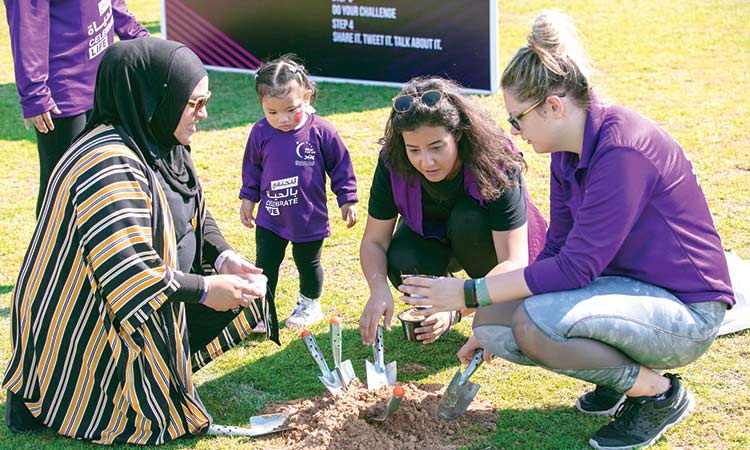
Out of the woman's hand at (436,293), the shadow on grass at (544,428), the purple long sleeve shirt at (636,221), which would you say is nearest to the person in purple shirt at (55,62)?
the woman's hand at (436,293)

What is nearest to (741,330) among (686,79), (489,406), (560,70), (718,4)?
(489,406)

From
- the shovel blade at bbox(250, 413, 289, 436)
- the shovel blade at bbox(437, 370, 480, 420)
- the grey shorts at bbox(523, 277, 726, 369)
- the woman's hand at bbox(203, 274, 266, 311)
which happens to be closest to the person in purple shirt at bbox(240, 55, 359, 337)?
the shovel blade at bbox(250, 413, 289, 436)

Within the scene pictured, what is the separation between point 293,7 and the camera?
8609mm

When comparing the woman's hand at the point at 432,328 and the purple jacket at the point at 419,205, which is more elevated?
the purple jacket at the point at 419,205

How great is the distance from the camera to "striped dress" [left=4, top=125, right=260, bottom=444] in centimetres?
309

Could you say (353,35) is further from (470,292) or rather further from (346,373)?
(470,292)

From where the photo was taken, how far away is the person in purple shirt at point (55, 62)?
4457mm

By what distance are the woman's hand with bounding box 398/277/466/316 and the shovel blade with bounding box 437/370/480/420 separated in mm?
416

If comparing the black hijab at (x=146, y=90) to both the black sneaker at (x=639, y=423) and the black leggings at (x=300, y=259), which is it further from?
the black sneaker at (x=639, y=423)

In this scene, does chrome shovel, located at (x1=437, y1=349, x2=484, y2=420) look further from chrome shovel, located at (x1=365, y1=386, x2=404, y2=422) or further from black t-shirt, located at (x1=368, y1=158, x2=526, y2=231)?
black t-shirt, located at (x1=368, y1=158, x2=526, y2=231)

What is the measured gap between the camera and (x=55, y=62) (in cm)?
466

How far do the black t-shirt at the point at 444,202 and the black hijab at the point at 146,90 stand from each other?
0.87 metres

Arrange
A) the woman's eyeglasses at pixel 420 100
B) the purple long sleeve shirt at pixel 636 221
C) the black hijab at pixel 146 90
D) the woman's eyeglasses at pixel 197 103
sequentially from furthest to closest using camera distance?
1. the woman's eyeglasses at pixel 420 100
2. the woman's eyeglasses at pixel 197 103
3. the black hijab at pixel 146 90
4. the purple long sleeve shirt at pixel 636 221

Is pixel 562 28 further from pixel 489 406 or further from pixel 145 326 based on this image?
pixel 145 326
